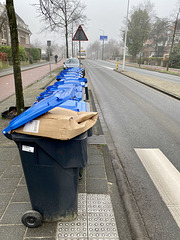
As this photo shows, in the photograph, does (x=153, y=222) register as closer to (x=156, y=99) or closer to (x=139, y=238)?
(x=139, y=238)

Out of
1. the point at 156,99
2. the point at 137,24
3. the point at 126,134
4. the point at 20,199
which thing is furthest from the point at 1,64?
the point at 137,24

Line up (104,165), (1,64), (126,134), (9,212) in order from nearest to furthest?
(9,212)
(104,165)
(126,134)
(1,64)

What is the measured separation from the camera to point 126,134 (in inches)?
199

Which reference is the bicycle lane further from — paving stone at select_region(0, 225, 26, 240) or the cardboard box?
the cardboard box

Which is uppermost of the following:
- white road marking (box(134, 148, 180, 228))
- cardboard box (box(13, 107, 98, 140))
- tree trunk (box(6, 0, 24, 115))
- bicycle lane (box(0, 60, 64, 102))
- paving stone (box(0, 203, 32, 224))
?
tree trunk (box(6, 0, 24, 115))

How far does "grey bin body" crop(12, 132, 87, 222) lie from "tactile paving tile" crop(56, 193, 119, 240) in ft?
0.36

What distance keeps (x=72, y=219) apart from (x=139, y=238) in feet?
2.58

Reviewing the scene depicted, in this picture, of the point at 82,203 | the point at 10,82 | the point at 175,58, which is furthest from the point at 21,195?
the point at 175,58

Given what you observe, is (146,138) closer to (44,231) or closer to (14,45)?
(44,231)

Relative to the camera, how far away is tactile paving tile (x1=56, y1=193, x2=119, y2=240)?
197 centimetres

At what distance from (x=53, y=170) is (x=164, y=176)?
90.5 inches

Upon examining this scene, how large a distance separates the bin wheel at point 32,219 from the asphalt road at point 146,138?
1.31 meters

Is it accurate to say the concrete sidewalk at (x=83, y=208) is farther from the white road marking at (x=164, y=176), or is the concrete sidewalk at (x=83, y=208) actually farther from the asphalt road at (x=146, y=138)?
the white road marking at (x=164, y=176)

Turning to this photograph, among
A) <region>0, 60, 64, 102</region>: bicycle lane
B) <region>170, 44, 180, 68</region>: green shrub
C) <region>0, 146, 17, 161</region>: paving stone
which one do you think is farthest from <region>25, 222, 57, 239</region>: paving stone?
<region>170, 44, 180, 68</region>: green shrub
